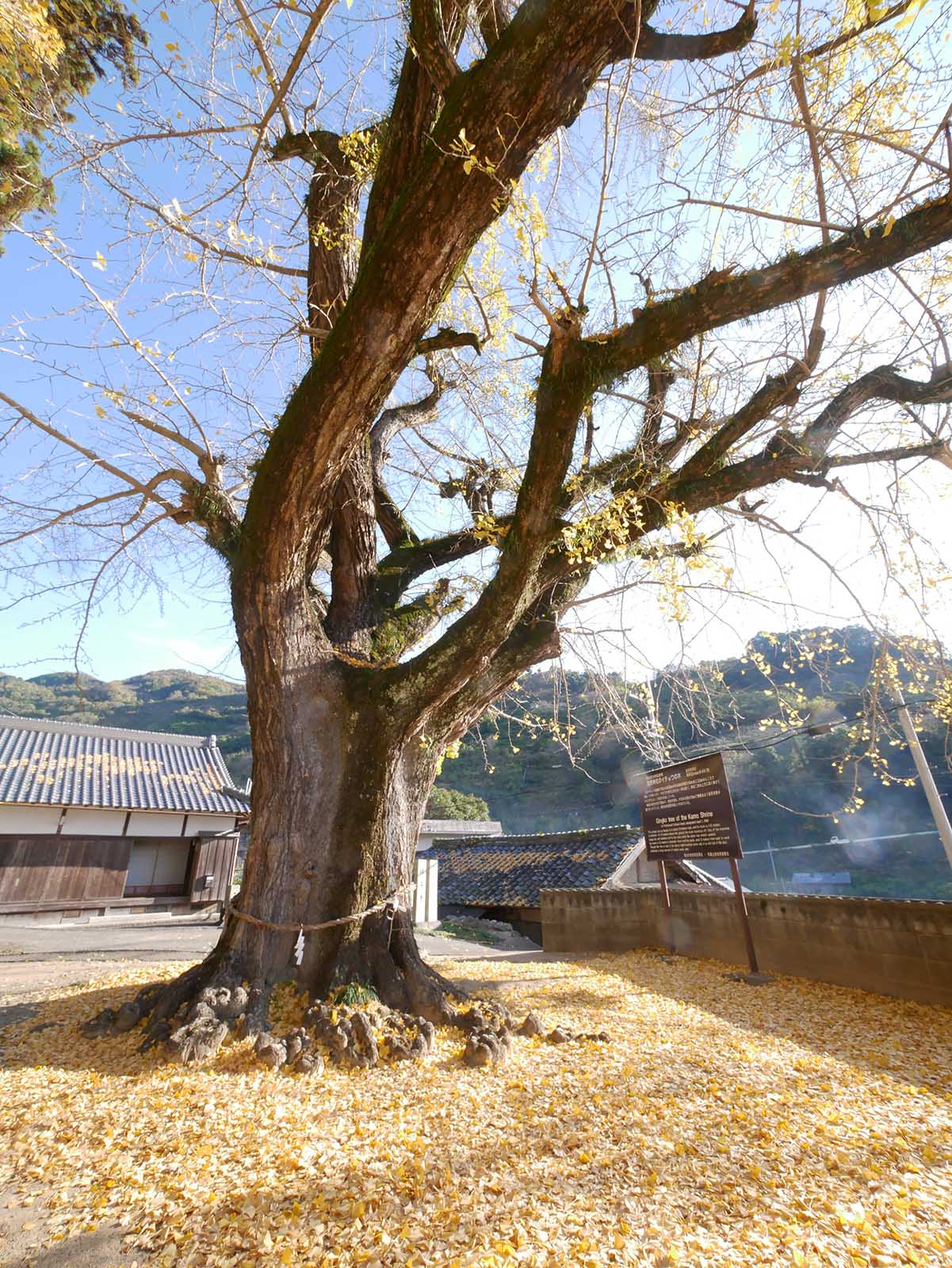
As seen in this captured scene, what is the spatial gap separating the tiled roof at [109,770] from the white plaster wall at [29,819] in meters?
0.27

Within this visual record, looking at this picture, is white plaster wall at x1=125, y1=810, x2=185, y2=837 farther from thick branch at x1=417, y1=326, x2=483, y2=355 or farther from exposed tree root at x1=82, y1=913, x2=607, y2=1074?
thick branch at x1=417, y1=326, x2=483, y2=355

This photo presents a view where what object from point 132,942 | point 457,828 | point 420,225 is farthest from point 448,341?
point 457,828

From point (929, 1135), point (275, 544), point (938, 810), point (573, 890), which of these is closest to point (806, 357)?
point (275, 544)

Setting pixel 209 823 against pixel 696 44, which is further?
pixel 209 823

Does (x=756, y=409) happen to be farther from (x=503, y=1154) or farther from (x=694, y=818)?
(x=694, y=818)

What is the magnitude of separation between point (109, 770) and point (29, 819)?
2559 millimetres

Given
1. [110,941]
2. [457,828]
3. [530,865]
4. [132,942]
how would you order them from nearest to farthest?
[132,942], [110,941], [530,865], [457,828]

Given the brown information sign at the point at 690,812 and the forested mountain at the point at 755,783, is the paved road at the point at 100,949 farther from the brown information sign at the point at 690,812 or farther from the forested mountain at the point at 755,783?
the forested mountain at the point at 755,783

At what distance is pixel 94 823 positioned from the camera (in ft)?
46.5

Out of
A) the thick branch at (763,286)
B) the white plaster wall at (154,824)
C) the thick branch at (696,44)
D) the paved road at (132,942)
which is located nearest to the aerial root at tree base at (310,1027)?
the thick branch at (763,286)

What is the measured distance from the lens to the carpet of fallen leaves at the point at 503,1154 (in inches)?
68.4

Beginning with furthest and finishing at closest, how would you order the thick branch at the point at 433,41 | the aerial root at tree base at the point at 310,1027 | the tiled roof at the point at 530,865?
the tiled roof at the point at 530,865, the aerial root at tree base at the point at 310,1027, the thick branch at the point at 433,41

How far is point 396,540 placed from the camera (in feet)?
19.1

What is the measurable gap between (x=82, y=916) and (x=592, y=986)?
1334 centimetres
